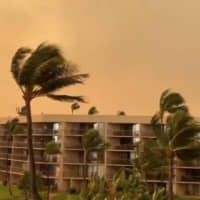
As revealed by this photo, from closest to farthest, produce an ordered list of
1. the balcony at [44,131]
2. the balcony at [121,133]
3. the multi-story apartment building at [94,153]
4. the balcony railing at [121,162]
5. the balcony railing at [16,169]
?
the multi-story apartment building at [94,153], the balcony railing at [121,162], the balcony at [121,133], the balcony at [44,131], the balcony railing at [16,169]

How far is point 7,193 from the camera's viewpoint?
5622 cm

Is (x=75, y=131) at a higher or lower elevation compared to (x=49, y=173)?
higher

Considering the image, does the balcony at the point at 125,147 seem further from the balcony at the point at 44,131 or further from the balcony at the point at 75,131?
the balcony at the point at 44,131

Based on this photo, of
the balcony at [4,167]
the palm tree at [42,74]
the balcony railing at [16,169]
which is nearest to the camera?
the palm tree at [42,74]

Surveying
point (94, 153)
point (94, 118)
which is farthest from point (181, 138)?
point (94, 118)

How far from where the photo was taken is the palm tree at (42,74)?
1487cm

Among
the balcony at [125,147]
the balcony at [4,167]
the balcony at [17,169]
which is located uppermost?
the balcony at [125,147]

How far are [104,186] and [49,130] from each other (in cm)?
4462

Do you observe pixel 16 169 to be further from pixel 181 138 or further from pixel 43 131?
pixel 181 138

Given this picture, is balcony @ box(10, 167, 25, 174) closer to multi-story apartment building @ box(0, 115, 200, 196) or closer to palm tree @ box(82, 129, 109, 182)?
multi-story apartment building @ box(0, 115, 200, 196)

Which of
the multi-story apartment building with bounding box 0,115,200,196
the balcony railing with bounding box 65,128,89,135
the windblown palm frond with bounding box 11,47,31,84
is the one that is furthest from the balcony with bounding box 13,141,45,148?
the windblown palm frond with bounding box 11,47,31,84

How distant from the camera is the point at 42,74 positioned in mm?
15000

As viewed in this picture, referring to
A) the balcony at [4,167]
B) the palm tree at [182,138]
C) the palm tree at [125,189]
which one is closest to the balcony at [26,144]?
the balcony at [4,167]

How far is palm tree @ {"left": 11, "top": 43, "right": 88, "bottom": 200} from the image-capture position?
1487 centimetres
